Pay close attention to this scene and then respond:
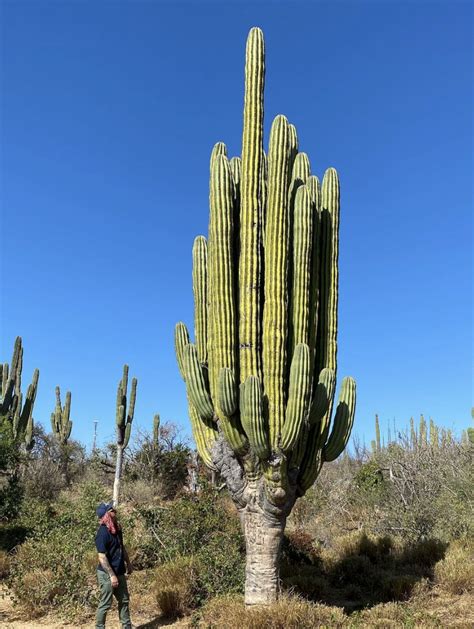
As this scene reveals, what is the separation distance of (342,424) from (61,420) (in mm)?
20435

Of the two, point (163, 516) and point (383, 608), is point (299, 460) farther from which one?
point (163, 516)

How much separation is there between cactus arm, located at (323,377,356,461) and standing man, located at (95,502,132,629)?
266cm

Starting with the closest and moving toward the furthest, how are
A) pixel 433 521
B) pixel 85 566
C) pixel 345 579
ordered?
1. pixel 85 566
2. pixel 345 579
3. pixel 433 521

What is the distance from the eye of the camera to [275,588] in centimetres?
654

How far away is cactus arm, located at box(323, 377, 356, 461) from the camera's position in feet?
23.2

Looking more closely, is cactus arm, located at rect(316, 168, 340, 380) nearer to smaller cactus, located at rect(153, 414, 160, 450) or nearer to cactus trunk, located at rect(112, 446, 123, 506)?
cactus trunk, located at rect(112, 446, 123, 506)

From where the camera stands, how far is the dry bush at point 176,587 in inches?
295

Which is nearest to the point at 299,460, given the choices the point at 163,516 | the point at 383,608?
the point at 383,608

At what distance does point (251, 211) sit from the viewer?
7113 millimetres

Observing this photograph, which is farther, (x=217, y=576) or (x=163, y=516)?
(x=163, y=516)

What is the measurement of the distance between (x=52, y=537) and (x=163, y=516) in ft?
6.01

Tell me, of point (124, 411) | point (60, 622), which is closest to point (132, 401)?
point (124, 411)

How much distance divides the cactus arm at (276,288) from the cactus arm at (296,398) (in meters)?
0.13

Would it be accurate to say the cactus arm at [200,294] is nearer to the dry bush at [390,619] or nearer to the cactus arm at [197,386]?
the cactus arm at [197,386]
